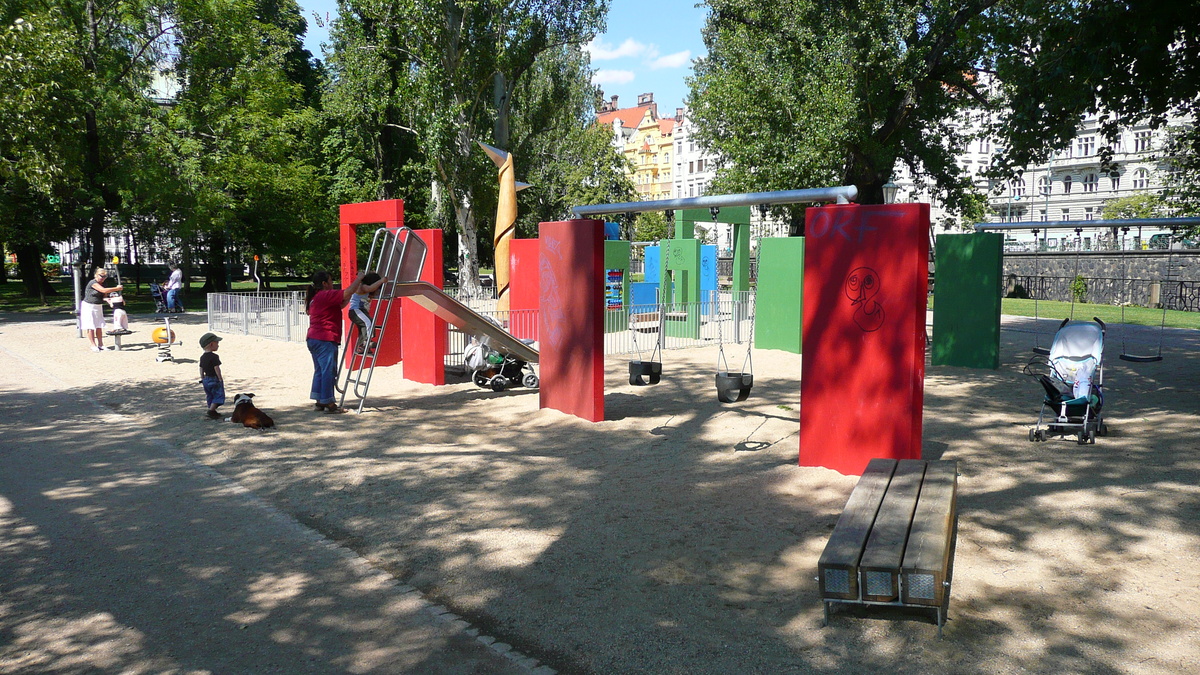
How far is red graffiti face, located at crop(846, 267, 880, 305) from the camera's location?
7.73 m

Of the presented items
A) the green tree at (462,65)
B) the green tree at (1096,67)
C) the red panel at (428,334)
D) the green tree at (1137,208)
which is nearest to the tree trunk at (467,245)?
the green tree at (462,65)

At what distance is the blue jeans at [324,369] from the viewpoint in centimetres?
1101

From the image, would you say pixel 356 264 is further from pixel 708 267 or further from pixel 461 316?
pixel 708 267

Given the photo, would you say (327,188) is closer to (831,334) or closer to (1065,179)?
(831,334)

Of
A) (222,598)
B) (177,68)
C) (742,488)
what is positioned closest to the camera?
(222,598)

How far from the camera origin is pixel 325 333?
11.0 meters

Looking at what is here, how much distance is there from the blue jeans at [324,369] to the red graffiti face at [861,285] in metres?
6.55

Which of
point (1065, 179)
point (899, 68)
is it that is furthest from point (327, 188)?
point (1065, 179)

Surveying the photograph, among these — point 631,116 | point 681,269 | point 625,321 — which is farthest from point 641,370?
point 631,116

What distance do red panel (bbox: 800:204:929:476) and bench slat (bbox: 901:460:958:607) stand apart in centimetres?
197

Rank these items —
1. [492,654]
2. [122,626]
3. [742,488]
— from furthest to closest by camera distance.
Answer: [742,488] → [122,626] → [492,654]

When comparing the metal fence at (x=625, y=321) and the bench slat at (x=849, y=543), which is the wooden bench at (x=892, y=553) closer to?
the bench slat at (x=849, y=543)

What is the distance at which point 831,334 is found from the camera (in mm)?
7973

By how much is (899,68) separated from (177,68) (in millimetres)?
25120
